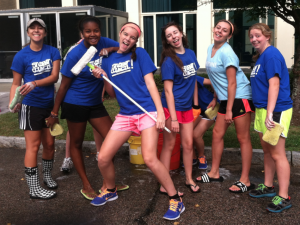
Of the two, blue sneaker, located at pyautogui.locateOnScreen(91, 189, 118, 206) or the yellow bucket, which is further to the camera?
the yellow bucket

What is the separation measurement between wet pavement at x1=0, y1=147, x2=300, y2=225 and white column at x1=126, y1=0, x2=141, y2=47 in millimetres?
14301

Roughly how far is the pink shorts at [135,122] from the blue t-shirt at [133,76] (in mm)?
49

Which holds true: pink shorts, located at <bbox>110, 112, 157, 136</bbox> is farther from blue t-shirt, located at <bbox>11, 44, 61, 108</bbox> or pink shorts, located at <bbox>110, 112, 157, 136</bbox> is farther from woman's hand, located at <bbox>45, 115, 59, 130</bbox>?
blue t-shirt, located at <bbox>11, 44, 61, 108</bbox>

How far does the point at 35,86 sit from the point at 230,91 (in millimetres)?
2108

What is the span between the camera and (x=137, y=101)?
3.43 meters

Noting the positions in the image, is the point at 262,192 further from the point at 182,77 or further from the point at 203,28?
the point at 203,28

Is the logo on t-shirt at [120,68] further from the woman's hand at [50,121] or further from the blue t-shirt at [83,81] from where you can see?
the woman's hand at [50,121]

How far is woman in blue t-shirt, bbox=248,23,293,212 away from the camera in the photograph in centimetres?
343

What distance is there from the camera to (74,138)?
12.8 ft

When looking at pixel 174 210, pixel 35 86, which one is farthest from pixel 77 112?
pixel 174 210

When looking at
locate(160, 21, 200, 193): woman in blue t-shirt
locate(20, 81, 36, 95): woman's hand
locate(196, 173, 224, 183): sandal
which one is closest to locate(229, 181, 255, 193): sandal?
locate(196, 173, 224, 183): sandal

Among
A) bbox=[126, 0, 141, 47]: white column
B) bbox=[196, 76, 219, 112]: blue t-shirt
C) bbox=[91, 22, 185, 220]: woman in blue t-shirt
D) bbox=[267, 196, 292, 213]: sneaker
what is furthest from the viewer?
bbox=[126, 0, 141, 47]: white column

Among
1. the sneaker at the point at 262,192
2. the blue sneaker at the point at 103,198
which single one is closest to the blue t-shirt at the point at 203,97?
the sneaker at the point at 262,192

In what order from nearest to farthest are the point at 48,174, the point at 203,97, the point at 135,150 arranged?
the point at 48,174 → the point at 203,97 → the point at 135,150
